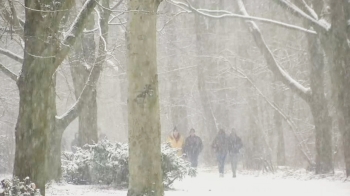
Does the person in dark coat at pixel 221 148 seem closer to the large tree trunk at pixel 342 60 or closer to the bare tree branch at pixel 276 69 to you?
the bare tree branch at pixel 276 69

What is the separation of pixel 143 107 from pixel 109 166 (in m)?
5.00

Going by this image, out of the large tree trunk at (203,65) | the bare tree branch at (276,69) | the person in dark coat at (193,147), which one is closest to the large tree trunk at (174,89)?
the large tree trunk at (203,65)

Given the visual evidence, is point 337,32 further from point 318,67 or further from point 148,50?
point 148,50

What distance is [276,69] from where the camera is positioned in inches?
827

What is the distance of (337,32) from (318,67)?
3.53 meters

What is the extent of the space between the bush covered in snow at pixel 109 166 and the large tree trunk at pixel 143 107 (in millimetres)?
4527

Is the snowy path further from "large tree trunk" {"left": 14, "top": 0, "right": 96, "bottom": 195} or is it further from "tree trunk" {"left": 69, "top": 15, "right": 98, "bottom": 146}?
"tree trunk" {"left": 69, "top": 15, "right": 98, "bottom": 146}

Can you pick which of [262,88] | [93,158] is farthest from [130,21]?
[262,88]

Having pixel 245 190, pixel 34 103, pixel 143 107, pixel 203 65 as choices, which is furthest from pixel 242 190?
pixel 203 65

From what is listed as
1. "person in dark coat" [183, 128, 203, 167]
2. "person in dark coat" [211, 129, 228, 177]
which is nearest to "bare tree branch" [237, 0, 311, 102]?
"person in dark coat" [211, 129, 228, 177]

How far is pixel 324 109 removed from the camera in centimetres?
1981

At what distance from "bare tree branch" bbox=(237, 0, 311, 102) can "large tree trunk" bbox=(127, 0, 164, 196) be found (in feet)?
36.6

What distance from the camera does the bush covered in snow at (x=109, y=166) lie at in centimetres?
1462

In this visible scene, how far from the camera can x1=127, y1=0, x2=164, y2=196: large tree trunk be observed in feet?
32.5
